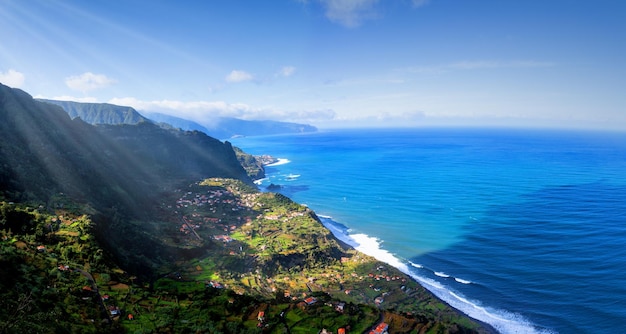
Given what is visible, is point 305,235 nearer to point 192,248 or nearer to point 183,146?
point 192,248

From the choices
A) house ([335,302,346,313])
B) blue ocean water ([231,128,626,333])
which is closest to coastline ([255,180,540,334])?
blue ocean water ([231,128,626,333])

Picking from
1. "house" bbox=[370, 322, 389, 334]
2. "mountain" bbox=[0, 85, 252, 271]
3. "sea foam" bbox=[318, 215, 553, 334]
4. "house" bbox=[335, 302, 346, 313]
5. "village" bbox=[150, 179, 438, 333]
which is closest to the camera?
"house" bbox=[370, 322, 389, 334]

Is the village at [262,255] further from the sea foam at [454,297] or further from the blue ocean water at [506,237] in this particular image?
the blue ocean water at [506,237]

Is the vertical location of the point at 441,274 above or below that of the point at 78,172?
below

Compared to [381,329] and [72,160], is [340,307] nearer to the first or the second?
[381,329]

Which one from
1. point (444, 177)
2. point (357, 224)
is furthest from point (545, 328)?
point (444, 177)

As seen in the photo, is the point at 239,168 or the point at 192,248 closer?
the point at 192,248

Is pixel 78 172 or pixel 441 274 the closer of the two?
pixel 441 274

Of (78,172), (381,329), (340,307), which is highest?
(78,172)

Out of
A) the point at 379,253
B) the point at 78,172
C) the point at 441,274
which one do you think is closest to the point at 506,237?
the point at 441,274

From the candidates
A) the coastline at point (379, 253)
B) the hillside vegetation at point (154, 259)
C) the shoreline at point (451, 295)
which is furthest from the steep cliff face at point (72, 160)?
the shoreline at point (451, 295)

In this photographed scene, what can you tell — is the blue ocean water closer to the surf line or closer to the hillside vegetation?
the surf line
